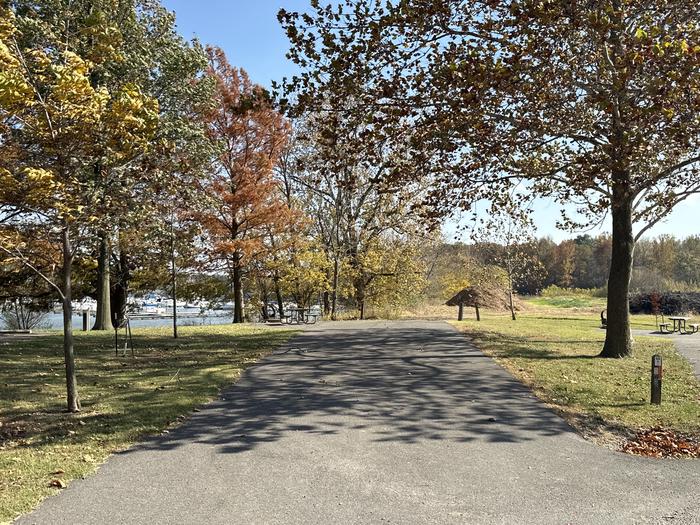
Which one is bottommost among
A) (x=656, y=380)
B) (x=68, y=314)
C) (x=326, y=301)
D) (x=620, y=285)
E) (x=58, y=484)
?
(x=58, y=484)

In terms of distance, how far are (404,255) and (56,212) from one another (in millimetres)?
27202

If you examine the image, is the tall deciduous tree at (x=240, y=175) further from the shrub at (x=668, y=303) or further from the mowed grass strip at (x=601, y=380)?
the shrub at (x=668, y=303)

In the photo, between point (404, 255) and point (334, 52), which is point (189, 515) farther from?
point (404, 255)

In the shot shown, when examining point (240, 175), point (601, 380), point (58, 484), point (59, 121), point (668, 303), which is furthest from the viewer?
point (668, 303)

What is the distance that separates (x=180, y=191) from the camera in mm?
16438

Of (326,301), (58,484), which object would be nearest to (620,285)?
(58,484)

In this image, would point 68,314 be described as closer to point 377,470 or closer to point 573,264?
point 377,470

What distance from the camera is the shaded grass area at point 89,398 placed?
486cm

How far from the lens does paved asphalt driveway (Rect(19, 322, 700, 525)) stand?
402 cm

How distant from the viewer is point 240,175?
21.5 meters

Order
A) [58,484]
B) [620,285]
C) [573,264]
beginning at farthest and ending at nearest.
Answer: [573,264]
[620,285]
[58,484]

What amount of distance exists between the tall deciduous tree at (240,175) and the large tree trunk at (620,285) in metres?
13.2

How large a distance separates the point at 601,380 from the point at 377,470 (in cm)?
614

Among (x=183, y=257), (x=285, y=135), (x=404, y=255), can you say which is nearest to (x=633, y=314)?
(x=404, y=255)
